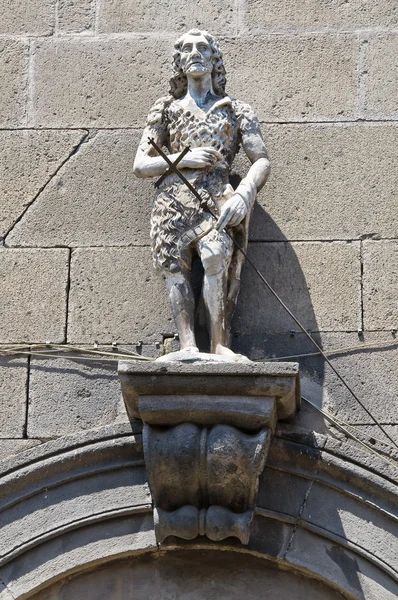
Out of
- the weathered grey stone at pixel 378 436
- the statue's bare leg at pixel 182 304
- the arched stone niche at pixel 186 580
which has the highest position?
the statue's bare leg at pixel 182 304

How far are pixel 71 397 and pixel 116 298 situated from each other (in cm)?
52

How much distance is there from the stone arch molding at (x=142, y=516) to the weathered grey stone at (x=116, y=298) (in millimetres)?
540

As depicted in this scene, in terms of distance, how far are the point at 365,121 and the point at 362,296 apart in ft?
2.96

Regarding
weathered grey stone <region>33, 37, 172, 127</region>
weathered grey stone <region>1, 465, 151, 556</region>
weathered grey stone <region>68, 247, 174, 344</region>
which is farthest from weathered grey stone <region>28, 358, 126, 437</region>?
weathered grey stone <region>33, 37, 172, 127</region>

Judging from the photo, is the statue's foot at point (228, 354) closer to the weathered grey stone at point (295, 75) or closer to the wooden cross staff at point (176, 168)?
the wooden cross staff at point (176, 168)

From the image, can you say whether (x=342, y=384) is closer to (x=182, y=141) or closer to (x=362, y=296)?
(x=362, y=296)

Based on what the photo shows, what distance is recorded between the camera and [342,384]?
7.29 metres

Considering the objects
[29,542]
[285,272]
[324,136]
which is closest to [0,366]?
[29,542]

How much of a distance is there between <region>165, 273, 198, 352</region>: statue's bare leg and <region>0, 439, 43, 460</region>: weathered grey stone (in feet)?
2.61

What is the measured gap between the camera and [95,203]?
25.3ft

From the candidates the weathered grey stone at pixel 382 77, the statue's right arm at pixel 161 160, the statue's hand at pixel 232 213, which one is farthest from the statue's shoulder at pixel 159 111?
the weathered grey stone at pixel 382 77

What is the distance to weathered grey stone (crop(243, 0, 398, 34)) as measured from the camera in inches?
314

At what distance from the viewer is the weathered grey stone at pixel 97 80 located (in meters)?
7.90

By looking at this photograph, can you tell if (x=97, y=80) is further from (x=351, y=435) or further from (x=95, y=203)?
(x=351, y=435)
